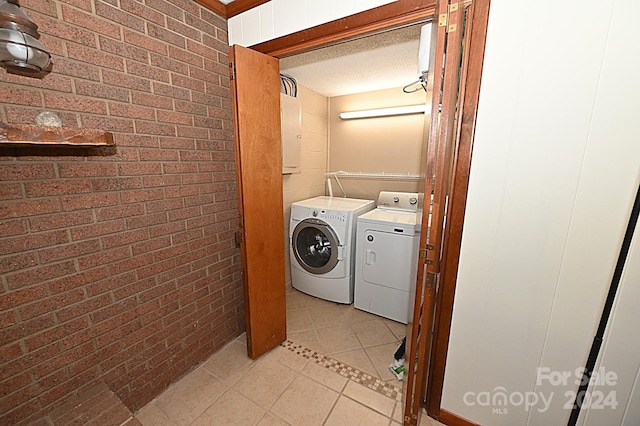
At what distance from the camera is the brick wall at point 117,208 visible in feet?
3.36

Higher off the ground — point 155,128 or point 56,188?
point 155,128

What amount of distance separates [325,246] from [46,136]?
212 cm

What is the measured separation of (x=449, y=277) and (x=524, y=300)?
30 cm

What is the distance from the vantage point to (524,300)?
1132mm

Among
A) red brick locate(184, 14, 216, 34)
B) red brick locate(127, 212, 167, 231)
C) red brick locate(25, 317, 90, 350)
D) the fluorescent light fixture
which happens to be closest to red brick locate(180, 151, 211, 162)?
red brick locate(127, 212, 167, 231)

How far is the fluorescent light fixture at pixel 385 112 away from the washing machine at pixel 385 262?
→ 3.34 feet

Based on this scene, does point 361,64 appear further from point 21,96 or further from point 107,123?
point 21,96

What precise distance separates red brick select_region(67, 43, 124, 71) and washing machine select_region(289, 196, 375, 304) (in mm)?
1709

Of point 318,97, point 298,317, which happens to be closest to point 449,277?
point 298,317

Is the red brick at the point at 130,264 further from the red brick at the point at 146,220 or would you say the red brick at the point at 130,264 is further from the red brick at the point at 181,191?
the red brick at the point at 181,191

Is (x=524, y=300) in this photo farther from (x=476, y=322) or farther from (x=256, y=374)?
(x=256, y=374)

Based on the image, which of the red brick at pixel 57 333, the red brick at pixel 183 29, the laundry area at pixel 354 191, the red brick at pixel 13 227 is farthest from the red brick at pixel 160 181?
the laundry area at pixel 354 191

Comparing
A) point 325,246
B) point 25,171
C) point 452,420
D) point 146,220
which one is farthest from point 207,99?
point 452,420

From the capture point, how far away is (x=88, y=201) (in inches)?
46.3
